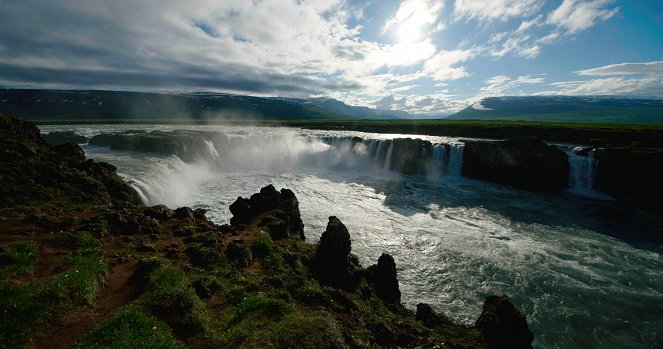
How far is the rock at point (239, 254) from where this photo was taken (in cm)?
1695

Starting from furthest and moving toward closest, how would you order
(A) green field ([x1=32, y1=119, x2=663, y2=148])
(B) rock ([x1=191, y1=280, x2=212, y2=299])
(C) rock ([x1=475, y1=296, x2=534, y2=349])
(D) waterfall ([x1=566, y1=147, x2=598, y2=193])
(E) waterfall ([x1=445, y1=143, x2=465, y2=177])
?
1. (E) waterfall ([x1=445, y1=143, x2=465, y2=177])
2. (A) green field ([x1=32, y1=119, x2=663, y2=148])
3. (D) waterfall ([x1=566, y1=147, x2=598, y2=193])
4. (C) rock ([x1=475, y1=296, x2=534, y2=349])
5. (B) rock ([x1=191, y1=280, x2=212, y2=299])

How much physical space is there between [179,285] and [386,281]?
39.4ft

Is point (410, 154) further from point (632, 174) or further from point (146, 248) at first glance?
point (146, 248)

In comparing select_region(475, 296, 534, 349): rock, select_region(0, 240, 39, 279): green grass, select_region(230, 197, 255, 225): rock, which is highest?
select_region(0, 240, 39, 279): green grass

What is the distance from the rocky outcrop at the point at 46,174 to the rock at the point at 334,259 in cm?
1761

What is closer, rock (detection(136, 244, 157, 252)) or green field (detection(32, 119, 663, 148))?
rock (detection(136, 244, 157, 252))

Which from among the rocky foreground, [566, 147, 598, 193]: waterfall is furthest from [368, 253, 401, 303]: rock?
[566, 147, 598, 193]: waterfall

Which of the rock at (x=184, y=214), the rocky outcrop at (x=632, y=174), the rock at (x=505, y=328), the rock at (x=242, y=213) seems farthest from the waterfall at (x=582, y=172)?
the rock at (x=184, y=214)

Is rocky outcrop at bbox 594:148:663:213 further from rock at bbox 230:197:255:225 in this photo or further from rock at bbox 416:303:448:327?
rock at bbox 230:197:255:225

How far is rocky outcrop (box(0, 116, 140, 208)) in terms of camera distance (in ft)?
71.3

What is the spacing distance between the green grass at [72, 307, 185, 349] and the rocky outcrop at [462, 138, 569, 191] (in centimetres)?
5770

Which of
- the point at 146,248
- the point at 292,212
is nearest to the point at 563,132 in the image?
the point at 292,212

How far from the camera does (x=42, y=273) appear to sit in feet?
40.5

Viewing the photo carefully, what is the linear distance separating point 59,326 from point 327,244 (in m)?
13.3
